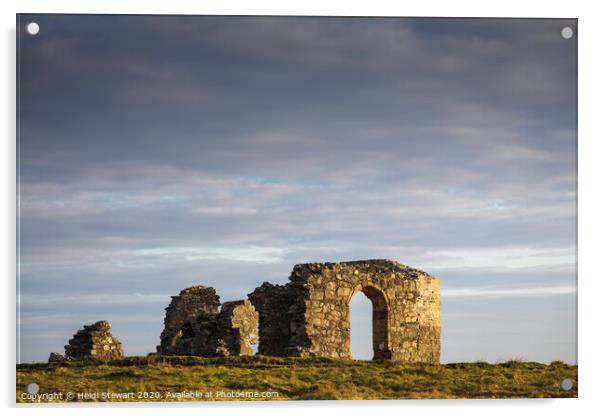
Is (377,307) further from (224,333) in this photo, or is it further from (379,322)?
(224,333)

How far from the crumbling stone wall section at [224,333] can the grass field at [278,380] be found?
1.75 metres

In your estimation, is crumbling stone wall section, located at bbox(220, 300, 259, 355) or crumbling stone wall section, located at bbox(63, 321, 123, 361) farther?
crumbling stone wall section, located at bbox(63, 321, 123, 361)

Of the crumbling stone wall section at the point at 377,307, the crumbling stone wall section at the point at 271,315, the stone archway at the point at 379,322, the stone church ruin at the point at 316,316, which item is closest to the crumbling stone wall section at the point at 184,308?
the stone church ruin at the point at 316,316

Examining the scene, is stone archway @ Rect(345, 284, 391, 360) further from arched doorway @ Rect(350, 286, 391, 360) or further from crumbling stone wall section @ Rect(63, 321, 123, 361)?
crumbling stone wall section @ Rect(63, 321, 123, 361)

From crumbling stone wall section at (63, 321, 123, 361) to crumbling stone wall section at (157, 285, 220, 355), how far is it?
8.56ft

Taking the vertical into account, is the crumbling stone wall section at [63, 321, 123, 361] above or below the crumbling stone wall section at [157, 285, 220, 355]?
below

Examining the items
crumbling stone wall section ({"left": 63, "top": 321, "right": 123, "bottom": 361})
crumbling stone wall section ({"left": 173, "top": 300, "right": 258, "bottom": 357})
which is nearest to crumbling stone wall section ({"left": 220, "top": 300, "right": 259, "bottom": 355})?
crumbling stone wall section ({"left": 173, "top": 300, "right": 258, "bottom": 357})

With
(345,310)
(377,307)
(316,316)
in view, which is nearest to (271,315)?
(316,316)

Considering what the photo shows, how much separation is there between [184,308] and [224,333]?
3.91 m

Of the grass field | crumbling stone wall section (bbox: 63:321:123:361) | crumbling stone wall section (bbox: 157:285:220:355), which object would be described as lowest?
the grass field

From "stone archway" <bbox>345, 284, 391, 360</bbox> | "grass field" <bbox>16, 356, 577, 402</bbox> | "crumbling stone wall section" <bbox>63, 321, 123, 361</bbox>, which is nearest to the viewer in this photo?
"grass field" <bbox>16, 356, 577, 402</bbox>

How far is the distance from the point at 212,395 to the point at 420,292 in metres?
12.6

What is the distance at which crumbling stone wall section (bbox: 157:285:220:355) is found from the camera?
32.6m

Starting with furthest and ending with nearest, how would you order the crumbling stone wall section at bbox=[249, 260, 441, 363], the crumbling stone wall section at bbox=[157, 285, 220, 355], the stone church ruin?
the crumbling stone wall section at bbox=[157, 285, 220, 355], the crumbling stone wall section at bbox=[249, 260, 441, 363], the stone church ruin
